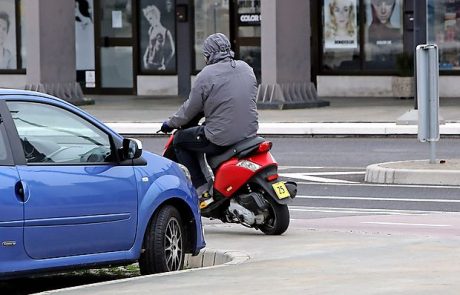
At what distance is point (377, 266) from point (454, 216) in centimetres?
416

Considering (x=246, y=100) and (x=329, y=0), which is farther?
(x=329, y=0)

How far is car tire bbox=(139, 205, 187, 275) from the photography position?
10250 mm

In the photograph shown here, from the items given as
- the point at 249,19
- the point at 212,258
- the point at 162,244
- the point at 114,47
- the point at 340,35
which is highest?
the point at 249,19

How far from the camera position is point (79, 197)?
9477 mm

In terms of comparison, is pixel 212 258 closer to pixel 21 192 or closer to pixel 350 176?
pixel 21 192

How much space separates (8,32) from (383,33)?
10.2m

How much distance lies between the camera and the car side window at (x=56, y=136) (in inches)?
374

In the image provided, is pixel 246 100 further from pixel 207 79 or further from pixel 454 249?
pixel 454 249

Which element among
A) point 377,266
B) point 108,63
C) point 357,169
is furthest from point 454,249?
point 108,63

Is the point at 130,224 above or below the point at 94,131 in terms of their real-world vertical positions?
below

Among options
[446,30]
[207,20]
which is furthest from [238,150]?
[207,20]

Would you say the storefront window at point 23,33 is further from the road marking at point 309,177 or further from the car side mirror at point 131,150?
the car side mirror at point 131,150

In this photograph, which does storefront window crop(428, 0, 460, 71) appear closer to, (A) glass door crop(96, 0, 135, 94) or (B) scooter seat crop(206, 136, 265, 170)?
(A) glass door crop(96, 0, 135, 94)

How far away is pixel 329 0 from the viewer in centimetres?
3347
